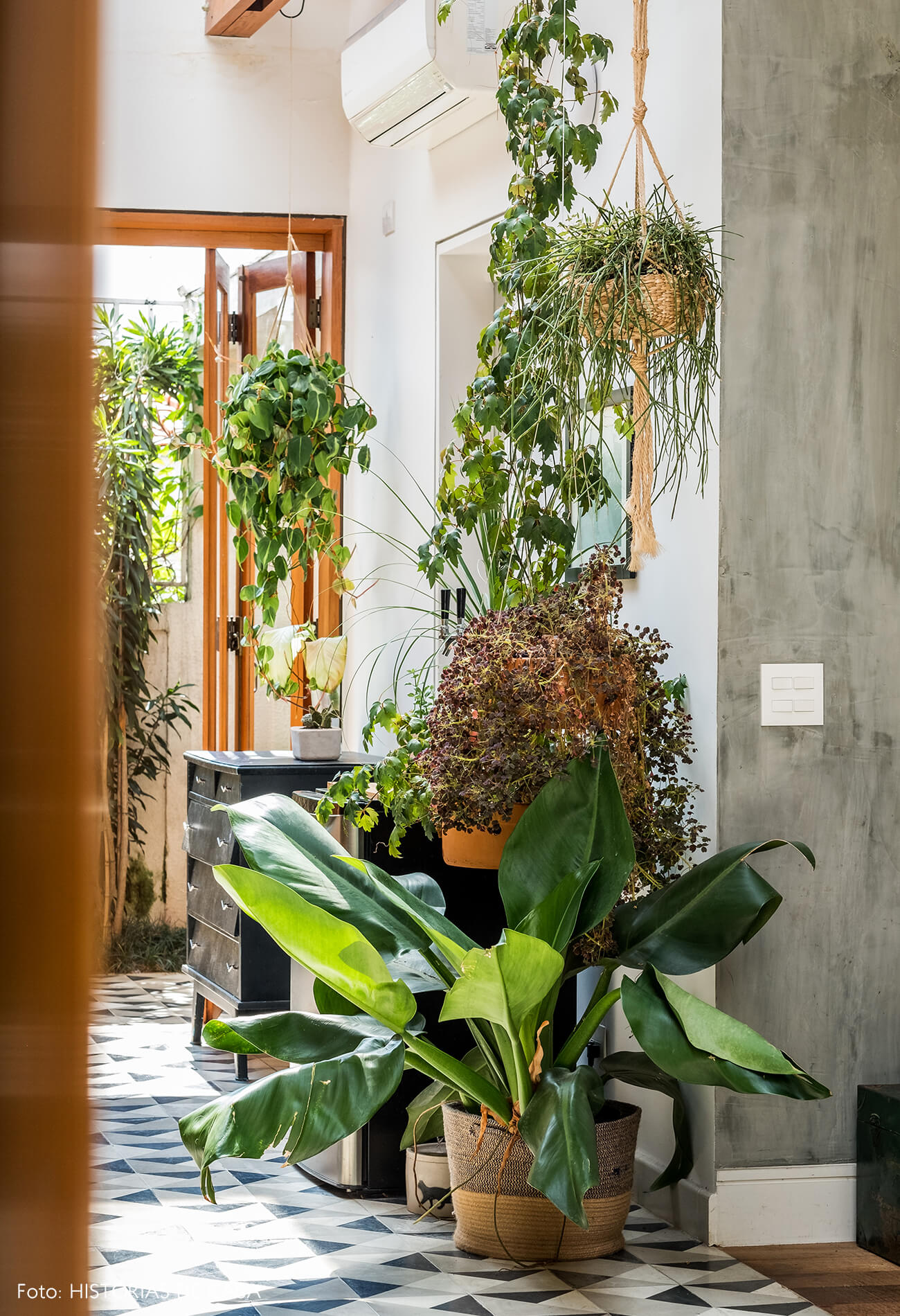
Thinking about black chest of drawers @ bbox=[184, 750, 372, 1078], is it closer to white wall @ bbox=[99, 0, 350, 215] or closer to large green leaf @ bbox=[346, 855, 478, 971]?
large green leaf @ bbox=[346, 855, 478, 971]

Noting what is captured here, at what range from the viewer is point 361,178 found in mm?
5281

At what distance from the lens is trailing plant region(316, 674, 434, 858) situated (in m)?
2.84

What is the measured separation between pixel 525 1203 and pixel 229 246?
3.84 meters

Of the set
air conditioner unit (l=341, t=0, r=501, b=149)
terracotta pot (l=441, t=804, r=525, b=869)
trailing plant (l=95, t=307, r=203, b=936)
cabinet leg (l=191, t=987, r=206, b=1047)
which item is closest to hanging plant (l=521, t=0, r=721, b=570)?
terracotta pot (l=441, t=804, r=525, b=869)

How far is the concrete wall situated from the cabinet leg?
2.19 m

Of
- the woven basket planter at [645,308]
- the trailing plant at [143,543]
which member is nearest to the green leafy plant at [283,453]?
the trailing plant at [143,543]

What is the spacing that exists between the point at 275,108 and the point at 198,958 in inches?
123

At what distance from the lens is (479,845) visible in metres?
2.82

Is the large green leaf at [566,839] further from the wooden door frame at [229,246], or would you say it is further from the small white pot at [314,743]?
the wooden door frame at [229,246]

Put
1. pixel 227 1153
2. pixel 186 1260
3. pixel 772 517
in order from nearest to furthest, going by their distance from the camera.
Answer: pixel 227 1153 < pixel 186 1260 < pixel 772 517

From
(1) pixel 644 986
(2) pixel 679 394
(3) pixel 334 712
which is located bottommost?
(1) pixel 644 986

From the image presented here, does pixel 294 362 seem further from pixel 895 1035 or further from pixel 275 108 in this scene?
pixel 895 1035

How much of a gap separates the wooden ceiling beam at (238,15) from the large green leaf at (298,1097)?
12.1 ft

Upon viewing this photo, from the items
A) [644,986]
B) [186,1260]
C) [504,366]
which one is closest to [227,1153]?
[186,1260]
